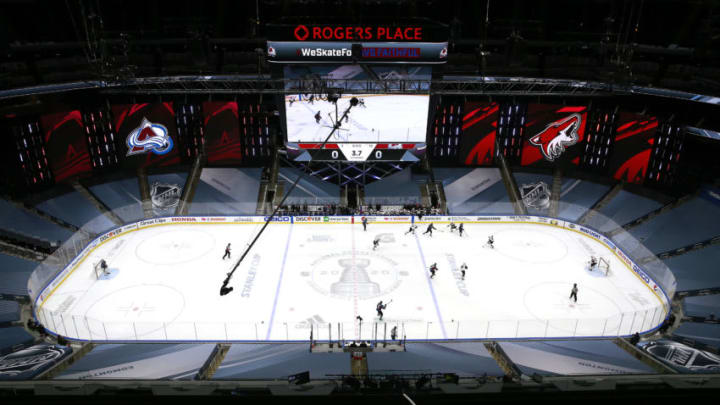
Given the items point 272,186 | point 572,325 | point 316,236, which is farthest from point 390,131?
point 572,325

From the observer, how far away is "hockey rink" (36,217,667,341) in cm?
1648

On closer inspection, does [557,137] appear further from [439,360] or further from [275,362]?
[275,362]

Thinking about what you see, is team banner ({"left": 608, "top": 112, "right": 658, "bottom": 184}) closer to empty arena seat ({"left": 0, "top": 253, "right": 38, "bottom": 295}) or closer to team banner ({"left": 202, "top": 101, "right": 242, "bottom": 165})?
team banner ({"left": 202, "top": 101, "right": 242, "bottom": 165})

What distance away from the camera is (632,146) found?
1040 inches

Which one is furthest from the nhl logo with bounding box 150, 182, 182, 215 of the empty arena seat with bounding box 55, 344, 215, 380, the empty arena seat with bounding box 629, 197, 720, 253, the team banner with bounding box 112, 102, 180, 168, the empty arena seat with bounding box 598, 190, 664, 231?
the empty arena seat with bounding box 629, 197, 720, 253

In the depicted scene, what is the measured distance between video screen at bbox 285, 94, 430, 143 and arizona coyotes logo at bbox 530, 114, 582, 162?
9772 millimetres

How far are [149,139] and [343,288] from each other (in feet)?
53.2

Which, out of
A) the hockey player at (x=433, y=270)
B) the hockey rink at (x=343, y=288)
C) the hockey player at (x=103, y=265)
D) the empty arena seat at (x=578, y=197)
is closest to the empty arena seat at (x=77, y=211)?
the hockey rink at (x=343, y=288)

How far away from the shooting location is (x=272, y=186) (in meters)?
28.5

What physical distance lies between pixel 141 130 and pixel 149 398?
2583 cm

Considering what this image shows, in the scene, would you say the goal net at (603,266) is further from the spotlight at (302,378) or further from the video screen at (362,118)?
the spotlight at (302,378)

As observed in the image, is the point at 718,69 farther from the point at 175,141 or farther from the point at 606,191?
the point at 175,141

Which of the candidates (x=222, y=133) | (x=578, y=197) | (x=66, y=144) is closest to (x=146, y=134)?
(x=66, y=144)

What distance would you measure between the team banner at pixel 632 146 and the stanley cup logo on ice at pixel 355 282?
16.2 meters
